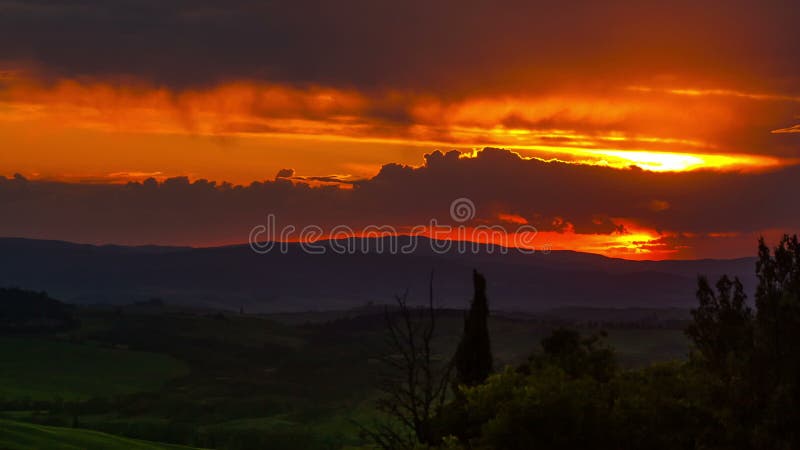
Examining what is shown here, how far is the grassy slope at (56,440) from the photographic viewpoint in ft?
212

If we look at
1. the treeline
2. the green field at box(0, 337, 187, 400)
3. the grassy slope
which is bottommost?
the green field at box(0, 337, 187, 400)

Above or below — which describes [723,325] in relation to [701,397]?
above

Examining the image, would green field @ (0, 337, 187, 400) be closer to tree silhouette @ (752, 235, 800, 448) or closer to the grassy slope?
the grassy slope

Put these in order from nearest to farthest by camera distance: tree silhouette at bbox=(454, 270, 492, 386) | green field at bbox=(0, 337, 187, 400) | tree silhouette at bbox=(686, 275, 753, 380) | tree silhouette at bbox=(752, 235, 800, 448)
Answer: tree silhouette at bbox=(752, 235, 800, 448), tree silhouette at bbox=(686, 275, 753, 380), tree silhouette at bbox=(454, 270, 492, 386), green field at bbox=(0, 337, 187, 400)

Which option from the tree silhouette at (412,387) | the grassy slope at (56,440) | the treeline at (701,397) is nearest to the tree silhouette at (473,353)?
the tree silhouette at (412,387)

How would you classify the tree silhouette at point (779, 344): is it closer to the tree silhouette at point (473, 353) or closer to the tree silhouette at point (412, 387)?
the tree silhouette at point (412, 387)

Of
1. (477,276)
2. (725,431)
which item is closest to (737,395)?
(725,431)

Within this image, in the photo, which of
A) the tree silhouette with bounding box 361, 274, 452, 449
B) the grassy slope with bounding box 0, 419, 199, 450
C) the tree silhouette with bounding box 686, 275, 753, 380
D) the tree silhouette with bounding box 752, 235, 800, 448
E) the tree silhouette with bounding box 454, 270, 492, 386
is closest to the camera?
the tree silhouette with bounding box 752, 235, 800, 448

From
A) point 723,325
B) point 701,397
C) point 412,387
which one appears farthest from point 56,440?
point 723,325

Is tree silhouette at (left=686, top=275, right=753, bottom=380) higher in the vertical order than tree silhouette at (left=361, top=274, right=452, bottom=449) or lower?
higher

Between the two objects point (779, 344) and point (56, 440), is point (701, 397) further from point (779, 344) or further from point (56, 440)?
point (56, 440)

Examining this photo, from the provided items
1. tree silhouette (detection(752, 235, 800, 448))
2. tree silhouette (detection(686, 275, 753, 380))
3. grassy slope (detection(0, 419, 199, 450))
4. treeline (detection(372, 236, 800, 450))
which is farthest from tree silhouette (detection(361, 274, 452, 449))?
grassy slope (detection(0, 419, 199, 450))

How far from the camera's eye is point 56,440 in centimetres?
6906

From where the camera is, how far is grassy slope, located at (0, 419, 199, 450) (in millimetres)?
64625
